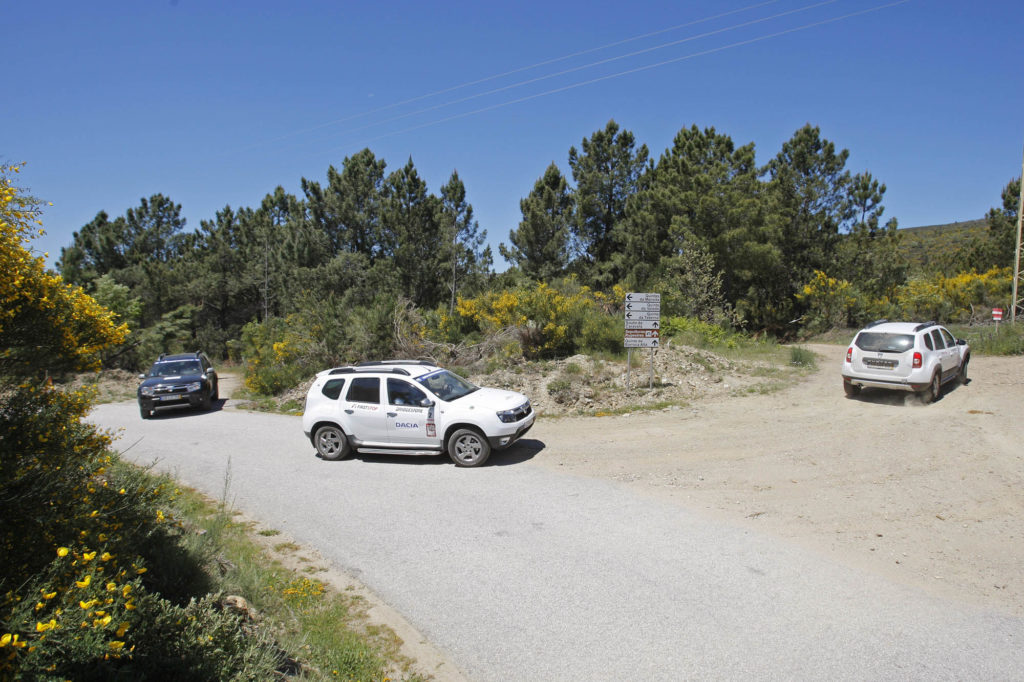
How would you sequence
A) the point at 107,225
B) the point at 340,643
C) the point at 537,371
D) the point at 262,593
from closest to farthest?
the point at 340,643 → the point at 262,593 → the point at 537,371 → the point at 107,225

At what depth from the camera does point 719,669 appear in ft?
13.5

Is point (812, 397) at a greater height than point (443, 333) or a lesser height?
lesser

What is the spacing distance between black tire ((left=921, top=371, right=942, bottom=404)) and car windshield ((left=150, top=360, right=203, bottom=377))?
19962 millimetres

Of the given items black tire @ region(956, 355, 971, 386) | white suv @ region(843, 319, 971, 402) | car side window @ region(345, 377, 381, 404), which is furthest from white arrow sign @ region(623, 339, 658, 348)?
black tire @ region(956, 355, 971, 386)

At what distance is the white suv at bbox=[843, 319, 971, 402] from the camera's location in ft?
41.6

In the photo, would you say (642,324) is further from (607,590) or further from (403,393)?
(607,590)

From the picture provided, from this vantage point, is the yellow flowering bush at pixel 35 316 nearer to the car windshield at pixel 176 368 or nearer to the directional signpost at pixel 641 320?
the directional signpost at pixel 641 320

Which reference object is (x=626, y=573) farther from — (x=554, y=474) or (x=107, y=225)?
Result: (x=107, y=225)

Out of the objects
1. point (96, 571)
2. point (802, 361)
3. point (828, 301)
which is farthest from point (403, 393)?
point (828, 301)

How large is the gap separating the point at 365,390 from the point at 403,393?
784mm

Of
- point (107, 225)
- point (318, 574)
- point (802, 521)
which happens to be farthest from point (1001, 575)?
point (107, 225)

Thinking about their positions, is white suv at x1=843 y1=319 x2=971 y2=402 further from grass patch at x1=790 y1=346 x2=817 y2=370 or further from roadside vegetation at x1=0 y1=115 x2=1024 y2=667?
grass patch at x1=790 y1=346 x2=817 y2=370

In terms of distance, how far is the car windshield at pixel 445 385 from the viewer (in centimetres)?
1038

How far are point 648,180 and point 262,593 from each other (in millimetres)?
31517
